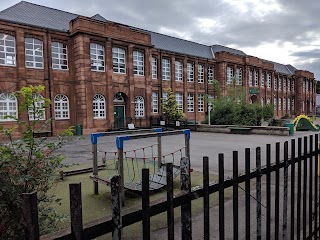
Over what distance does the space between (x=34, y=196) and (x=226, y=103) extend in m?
27.9

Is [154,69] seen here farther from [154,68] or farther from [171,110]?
[171,110]

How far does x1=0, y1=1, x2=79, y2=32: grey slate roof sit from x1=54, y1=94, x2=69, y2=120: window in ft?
21.4

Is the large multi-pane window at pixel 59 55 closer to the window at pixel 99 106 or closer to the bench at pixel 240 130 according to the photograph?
the window at pixel 99 106

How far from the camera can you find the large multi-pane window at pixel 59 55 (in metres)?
24.0

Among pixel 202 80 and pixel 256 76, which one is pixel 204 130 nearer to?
pixel 202 80

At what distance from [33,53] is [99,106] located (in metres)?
7.50

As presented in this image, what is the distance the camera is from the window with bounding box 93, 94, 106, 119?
25.4 metres

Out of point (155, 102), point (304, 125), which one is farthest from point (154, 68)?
point (304, 125)

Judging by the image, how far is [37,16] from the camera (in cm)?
2505

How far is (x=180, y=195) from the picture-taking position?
1812 mm

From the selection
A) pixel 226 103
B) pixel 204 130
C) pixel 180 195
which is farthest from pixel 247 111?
pixel 180 195

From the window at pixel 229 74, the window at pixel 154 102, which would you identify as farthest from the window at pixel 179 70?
the window at pixel 229 74

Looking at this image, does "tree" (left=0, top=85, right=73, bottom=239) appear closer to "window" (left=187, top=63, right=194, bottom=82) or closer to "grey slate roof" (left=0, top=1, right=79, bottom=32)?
"grey slate roof" (left=0, top=1, right=79, bottom=32)

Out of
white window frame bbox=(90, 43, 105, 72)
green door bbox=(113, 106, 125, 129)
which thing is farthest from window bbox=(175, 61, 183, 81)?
white window frame bbox=(90, 43, 105, 72)
